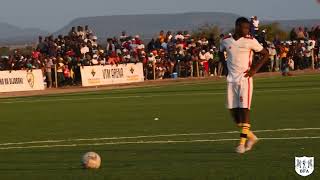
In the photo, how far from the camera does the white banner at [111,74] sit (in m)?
48.3

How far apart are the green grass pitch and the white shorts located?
75cm

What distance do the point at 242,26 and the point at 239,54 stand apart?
51cm

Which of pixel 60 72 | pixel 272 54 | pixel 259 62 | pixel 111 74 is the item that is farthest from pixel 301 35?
pixel 259 62

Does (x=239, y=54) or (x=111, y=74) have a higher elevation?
(x=239, y=54)

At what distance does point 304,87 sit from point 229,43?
21584 millimetres

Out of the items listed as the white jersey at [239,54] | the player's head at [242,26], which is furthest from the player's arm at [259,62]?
the player's head at [242,26]

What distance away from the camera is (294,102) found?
28.9 metres

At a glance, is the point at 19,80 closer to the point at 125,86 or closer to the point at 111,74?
the point at 125,86

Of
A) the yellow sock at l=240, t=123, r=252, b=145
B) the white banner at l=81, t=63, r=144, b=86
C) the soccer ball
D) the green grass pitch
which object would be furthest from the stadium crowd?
the soccer ball

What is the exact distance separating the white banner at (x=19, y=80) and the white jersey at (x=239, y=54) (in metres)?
29.2

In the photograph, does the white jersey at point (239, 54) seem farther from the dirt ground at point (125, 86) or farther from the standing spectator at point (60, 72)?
the standing spectator at point (60, 72)

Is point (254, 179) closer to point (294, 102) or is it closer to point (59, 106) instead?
point (294, 102)

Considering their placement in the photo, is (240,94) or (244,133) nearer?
(244,133)

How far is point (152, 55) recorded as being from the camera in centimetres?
5100
